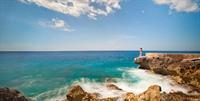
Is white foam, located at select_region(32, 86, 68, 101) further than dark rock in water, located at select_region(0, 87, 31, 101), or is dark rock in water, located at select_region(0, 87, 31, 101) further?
white foam, located at select_region(32, 86, 68, 101)

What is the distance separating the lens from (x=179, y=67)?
5.94m

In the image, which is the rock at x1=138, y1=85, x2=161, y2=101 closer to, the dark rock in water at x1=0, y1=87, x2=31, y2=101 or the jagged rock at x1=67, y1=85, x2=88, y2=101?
the jagged rock at x1=67, y1=85, x2=88, y2=101

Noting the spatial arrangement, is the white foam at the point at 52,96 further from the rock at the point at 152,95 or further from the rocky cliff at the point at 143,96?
the rock at the point at 152,95

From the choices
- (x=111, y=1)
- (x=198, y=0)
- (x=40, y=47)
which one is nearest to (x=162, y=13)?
(x=198, y=0)

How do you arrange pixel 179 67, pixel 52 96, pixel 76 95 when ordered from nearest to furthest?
pixel 76 95 < pixel 52 96 < pixel 179 67

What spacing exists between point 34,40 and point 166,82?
4.28 m

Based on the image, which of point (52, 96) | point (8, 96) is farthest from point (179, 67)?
point (8, 96)

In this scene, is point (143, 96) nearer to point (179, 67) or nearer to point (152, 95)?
point (152, 95)

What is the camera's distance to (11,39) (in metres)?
4.88

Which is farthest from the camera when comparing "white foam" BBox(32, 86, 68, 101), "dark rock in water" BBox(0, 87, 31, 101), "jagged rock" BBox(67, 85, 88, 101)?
"white foam" BBox(32, 86, 68, 101)

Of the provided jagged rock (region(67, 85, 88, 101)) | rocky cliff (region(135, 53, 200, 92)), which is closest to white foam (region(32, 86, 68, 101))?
jagged rock (region(67, 85, 88, 101))

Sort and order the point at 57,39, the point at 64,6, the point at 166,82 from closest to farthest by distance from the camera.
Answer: the point at 64,6 → the point at 57,39 → the point at 166,82

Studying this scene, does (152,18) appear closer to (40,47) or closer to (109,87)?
(109,87)

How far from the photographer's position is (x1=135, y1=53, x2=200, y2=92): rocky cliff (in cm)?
534
